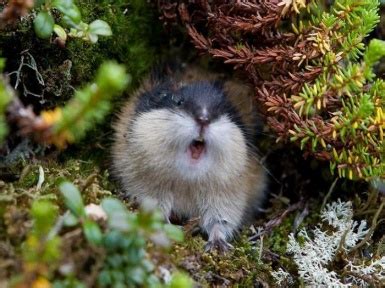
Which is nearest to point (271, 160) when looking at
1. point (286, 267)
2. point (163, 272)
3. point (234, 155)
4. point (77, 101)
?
point (234, 155)

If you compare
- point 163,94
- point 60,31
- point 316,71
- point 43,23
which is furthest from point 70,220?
point 316,71

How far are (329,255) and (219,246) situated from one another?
0.58 meters

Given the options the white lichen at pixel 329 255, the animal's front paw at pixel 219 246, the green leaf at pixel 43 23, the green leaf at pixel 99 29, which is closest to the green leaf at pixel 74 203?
the green leaf at pixel 43 23

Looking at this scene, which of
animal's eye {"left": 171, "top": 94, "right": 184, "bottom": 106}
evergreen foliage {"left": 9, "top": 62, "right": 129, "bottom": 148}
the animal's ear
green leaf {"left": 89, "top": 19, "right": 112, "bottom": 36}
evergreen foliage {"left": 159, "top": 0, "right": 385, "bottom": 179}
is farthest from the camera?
the animal's ear

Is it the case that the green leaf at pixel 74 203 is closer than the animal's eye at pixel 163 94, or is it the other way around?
the green leaf at pixel 74 203

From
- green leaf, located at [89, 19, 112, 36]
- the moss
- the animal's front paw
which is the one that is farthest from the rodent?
green leaf, located at [89, 19, 112, 36]

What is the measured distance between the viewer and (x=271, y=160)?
3.90m

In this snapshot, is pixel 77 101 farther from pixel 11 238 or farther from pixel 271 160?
pixel 271 160

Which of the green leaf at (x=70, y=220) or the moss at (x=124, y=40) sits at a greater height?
the moss at (x=124, y=40)

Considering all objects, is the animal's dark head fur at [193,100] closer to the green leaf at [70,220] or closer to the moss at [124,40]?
the moss at [124,40]

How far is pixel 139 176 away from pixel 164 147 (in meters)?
0.29

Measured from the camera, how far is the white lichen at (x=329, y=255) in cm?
291

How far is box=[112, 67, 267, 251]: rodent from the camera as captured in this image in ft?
10.3

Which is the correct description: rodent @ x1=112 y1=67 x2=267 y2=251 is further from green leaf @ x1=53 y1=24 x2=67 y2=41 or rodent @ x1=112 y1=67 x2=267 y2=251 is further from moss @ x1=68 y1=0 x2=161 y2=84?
green leaf @ x1=53 y1=24 x2=67 y2=41
